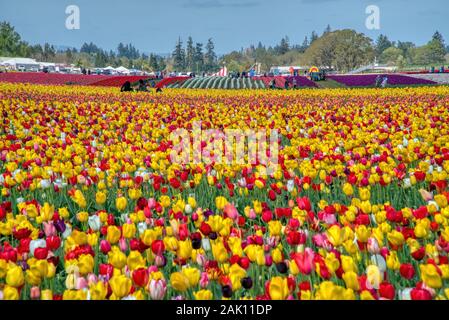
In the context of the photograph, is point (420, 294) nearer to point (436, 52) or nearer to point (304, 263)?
point (304, 263)

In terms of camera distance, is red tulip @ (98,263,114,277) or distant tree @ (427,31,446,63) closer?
red tulip @ (98,263,114,277)

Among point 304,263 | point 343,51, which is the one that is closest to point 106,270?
point 304,263

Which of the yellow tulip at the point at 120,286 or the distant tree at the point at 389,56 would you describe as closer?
the yellow tulip at the point at 120,286

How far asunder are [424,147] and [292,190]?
2916 mm

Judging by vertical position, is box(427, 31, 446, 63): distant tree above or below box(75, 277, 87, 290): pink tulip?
above

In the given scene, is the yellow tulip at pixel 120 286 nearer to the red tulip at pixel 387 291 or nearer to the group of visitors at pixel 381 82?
the red tulip at pixel 387 291

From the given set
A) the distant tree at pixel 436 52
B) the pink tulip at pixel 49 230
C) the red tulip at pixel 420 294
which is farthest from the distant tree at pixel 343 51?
the red tulip at pixel 420 294

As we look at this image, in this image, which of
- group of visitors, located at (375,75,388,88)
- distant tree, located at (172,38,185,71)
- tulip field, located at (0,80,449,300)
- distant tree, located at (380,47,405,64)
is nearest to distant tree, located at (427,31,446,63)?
distant tree, located at (380,47,405,64)

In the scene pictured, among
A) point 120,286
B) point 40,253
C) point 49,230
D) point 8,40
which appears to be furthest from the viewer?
point 8,40

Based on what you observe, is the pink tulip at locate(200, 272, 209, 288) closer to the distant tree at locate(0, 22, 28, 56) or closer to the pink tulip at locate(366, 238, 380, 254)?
the pink tulip at locate(366, 238, 380, 254)

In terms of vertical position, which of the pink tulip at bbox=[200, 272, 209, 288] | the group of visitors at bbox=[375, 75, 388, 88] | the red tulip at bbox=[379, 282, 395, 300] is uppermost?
the group of visitors at bbox=[375, 75, 388, 88]

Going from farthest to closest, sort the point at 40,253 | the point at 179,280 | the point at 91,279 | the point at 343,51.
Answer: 1. the point at 343,51
2. the point at 40,253
3. the point at 91,279
4. the point at 179,280

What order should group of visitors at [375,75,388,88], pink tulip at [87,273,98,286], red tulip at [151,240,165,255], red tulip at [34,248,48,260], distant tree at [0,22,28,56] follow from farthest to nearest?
distant tree at [0,22,28,56], group of visitors at [375,75,388,88], red tulip at [151,240,165,255], red tulip at [34,248,48,260], pink tulip at [87,273,98,286]

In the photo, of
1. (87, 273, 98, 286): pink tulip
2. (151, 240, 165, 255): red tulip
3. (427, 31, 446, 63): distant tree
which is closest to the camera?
(87, 273, 98, 286): pink tulip
